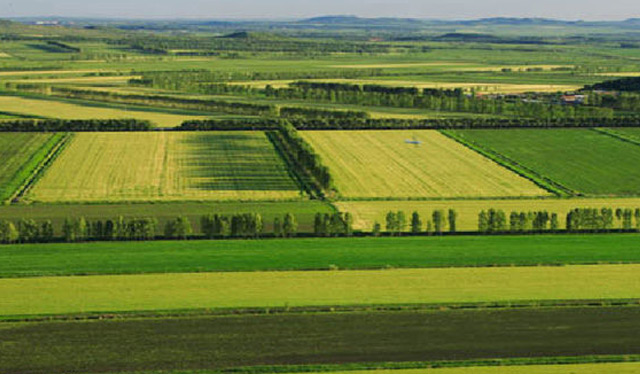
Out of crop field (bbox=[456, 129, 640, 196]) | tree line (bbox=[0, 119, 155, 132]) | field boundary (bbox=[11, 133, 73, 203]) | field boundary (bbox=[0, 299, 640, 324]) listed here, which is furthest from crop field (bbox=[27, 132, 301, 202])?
field boundary (bbox=[0, 299, 640, 324])

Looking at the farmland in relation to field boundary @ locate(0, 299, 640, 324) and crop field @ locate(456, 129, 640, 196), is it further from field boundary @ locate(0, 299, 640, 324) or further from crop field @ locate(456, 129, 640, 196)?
crop field @ locate(456, 129, 640, 196)

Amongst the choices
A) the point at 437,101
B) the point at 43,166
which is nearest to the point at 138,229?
the point at 43,166

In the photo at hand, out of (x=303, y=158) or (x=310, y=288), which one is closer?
(x=310, y=288)

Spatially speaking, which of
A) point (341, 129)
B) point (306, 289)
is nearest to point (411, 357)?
point (306, 289)

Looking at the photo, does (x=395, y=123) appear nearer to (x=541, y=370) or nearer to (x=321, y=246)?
(x=321, y=246)

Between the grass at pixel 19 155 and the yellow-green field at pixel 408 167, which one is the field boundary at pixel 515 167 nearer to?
the yellow-green field at pixel 408 167

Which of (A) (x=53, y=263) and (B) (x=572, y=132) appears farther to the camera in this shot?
(B) (x=572, y=132)

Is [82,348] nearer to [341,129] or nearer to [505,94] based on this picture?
[341,129]
